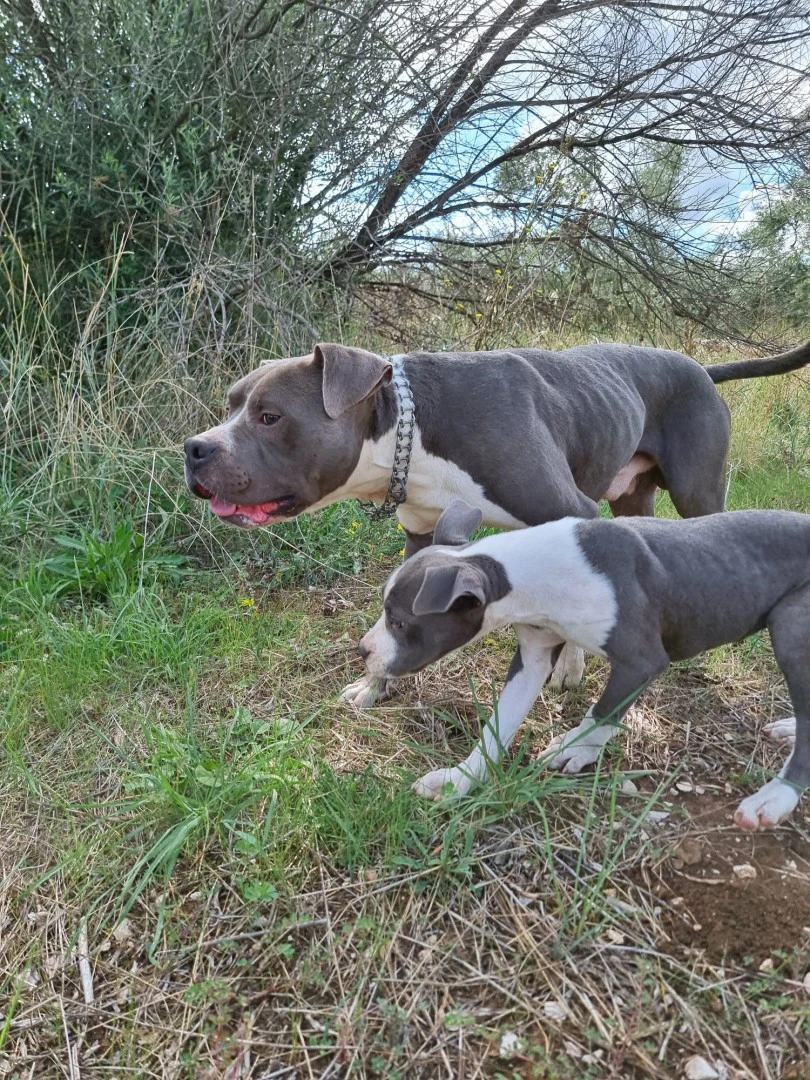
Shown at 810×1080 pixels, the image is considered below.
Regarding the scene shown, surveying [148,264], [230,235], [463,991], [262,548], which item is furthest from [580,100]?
[463,991]

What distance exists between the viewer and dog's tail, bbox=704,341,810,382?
169 inches

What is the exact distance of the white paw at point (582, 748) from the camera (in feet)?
9.47

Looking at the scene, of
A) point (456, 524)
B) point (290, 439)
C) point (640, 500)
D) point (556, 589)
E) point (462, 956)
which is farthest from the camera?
point (640, 500)

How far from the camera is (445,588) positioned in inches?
109

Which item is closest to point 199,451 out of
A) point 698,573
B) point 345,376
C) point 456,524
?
point 345,376

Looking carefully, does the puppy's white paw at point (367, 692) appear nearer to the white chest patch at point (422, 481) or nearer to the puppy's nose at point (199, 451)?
the white chest patch at point (422, 481)

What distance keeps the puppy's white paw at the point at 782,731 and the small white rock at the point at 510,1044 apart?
5.71ft

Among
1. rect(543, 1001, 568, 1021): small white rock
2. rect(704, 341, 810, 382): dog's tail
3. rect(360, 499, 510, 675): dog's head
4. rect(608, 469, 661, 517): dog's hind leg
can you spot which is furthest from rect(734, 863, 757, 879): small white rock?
rect(704, 341, 810, 382): dog's tail

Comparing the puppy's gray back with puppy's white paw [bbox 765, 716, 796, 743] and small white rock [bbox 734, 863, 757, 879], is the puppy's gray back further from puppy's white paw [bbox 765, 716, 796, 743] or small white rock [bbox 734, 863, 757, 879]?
small white rock [bbox 734, 863, 757, 879]

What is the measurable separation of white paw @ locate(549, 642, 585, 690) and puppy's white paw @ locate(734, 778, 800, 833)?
1.00 m

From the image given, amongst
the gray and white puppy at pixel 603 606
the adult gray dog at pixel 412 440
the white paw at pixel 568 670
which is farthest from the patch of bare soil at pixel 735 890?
the adult gray dog at pixel 412 440

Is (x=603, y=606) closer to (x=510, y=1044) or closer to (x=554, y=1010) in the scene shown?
(x=554, y=1010)

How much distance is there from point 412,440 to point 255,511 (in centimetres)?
72

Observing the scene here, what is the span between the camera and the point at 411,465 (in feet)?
11.5
